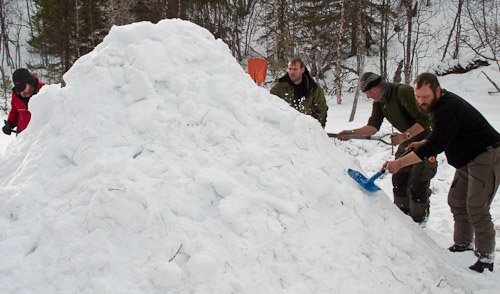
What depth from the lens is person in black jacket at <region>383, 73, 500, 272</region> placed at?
9.09ft

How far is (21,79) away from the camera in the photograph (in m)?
3.92

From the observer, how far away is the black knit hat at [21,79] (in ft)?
12.8

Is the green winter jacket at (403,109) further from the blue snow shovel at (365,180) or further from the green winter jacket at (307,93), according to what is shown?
the blue snow shovel at (365,180)

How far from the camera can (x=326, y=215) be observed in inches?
94.0

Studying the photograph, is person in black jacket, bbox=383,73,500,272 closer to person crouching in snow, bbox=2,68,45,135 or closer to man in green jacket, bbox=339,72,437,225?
man in green jacket, bbox=339,72,437,225

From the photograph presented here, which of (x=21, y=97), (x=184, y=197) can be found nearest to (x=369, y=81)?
(x=184, y=197)

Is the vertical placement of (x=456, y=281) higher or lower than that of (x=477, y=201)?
lower

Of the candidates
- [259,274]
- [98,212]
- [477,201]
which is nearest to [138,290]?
[98,212]

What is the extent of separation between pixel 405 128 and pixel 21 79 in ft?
15.3

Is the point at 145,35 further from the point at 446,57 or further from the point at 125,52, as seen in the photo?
the point at 446,57

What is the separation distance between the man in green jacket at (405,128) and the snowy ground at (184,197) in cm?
90

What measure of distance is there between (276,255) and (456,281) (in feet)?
5.47

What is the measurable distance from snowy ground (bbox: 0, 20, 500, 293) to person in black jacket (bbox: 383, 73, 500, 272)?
0.38 metres

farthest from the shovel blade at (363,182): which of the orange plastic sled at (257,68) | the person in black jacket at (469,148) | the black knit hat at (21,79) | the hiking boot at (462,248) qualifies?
the orange plastic sled at (257,68)
